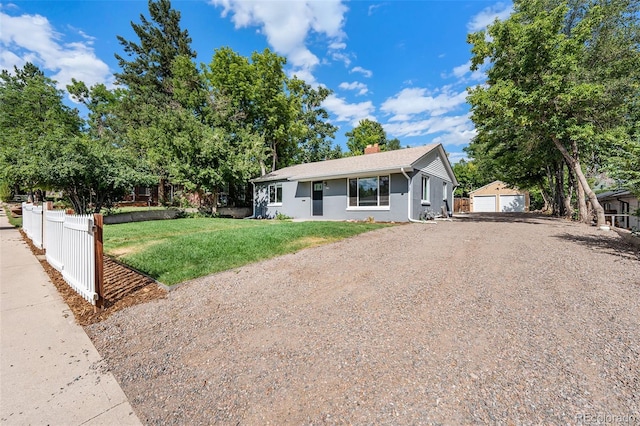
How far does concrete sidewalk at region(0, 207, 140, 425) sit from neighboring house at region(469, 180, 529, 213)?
Result: 132 feet

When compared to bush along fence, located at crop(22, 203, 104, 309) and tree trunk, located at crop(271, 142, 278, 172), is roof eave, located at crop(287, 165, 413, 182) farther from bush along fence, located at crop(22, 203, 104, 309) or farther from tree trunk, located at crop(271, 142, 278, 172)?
bush along fence, located at crop(22, 203, 104, 309)

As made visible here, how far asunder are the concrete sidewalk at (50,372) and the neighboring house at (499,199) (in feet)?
132

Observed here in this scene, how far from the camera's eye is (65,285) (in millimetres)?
4637

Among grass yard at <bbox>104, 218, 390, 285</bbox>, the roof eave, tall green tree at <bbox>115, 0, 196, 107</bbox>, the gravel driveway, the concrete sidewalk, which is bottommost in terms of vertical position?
the concrete sidewalk

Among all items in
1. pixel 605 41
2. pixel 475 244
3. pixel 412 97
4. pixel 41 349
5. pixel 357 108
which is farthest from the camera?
pixel 357 108

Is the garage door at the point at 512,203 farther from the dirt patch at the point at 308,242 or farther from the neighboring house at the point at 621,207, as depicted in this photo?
the dirt patch at the point at 308,242

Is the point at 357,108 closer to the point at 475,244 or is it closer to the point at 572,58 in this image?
the point at 572,58

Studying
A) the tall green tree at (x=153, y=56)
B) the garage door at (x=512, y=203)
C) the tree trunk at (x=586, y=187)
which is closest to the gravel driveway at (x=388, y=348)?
the tree trunk at (x=586, y=187)

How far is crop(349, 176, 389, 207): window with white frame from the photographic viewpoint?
13125 millimetres

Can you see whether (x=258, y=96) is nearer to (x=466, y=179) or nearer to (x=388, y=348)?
(x=388, y=348)

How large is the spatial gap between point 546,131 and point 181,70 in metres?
25.9

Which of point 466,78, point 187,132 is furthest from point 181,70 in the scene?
point 466,78

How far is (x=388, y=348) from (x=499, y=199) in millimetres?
40075

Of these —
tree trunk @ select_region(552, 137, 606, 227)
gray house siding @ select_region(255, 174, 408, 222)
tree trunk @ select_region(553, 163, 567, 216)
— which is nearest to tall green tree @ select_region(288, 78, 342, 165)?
gray house siding @ select_region(255, 174, 408, 222)
